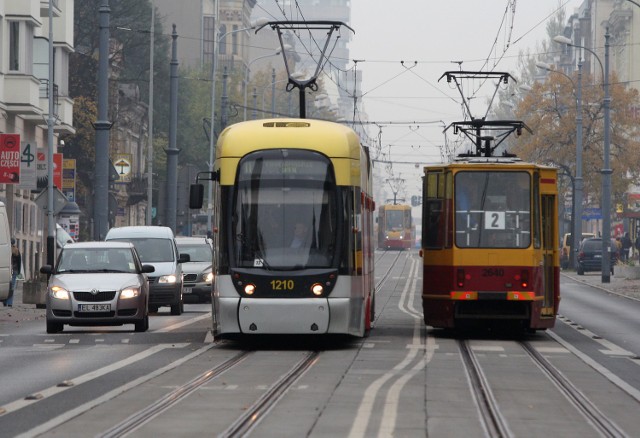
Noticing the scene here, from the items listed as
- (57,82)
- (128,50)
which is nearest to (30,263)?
(57,82)

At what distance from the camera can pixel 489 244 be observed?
2562 centimetres

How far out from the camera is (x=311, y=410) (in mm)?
14172

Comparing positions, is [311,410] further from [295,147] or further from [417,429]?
[295,147]

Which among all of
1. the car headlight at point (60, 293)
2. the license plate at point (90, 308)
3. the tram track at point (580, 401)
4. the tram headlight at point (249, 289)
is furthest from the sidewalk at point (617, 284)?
the tram track at point (580, 401)

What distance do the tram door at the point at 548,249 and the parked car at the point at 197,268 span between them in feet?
50.6

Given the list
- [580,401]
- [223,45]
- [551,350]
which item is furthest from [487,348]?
[223,45]

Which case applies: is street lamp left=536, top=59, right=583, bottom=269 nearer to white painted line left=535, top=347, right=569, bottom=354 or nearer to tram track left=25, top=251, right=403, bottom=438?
white painted line left=535, top=347, right=569, bottom=354

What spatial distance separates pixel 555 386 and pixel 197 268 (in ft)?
79.2

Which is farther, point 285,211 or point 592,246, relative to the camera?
point 592,246

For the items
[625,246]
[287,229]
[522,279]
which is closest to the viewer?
[287,229]

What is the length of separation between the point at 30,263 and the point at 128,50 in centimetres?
2360

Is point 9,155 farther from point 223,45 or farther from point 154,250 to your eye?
point 223,45

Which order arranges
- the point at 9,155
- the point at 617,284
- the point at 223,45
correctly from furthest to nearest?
the point at 223,45
the point at 617,284
the point at 9,155

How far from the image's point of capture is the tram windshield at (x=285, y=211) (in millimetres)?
22406
